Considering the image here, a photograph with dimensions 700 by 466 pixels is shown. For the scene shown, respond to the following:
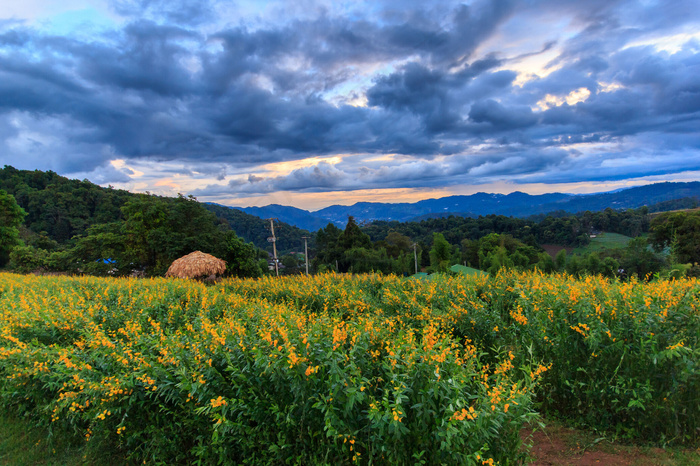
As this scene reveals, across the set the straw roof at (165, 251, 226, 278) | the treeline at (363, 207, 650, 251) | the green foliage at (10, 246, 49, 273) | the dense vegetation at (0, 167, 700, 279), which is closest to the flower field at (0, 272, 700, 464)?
the dense vegetation at (0, 167, 700, 279)

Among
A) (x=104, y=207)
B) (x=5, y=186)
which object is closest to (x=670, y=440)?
(x=104, y=207)

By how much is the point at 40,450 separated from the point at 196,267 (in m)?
14.1

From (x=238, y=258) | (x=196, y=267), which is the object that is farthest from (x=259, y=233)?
(x=196, y=267)

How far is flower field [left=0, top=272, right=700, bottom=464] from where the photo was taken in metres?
2.30

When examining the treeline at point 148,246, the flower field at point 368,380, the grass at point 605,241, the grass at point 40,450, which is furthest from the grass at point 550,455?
the grass at point 605,241

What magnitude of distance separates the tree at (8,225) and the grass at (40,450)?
126 feet

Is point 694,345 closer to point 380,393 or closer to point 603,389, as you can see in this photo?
point 603,389

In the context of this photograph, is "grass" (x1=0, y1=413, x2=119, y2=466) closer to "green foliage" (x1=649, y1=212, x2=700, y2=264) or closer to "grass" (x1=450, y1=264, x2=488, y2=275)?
"grass" (x1=450, y1=264, x2=488, y2=275)

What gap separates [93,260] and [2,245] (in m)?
13.6

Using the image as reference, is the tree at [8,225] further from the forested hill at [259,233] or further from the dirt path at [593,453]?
the forested hill at [259,233]

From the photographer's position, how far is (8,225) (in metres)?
33.4

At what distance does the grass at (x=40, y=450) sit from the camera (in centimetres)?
334

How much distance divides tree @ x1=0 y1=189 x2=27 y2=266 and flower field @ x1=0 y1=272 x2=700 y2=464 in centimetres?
3849

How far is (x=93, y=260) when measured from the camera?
86.8ft
